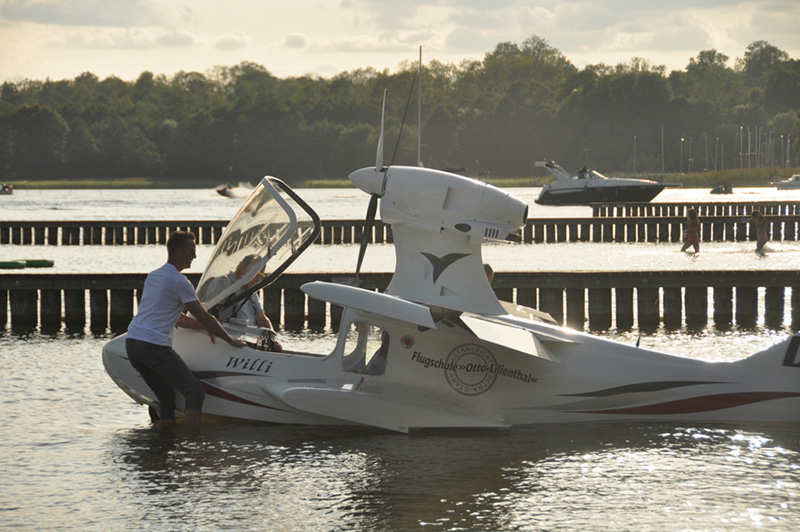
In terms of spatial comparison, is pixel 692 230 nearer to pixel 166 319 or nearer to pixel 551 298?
pixel 551 298

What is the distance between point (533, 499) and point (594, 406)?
2202mm

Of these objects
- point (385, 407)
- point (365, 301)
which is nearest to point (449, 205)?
point (365, 301)

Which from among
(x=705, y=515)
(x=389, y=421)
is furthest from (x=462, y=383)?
(x=705, y=515)

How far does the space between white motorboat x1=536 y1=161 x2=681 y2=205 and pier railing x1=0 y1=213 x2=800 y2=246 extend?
28276 millimetres

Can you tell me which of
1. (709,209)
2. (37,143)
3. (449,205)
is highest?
(37,143)

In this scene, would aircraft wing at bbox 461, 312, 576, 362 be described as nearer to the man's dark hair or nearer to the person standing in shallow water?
the man's dark hair

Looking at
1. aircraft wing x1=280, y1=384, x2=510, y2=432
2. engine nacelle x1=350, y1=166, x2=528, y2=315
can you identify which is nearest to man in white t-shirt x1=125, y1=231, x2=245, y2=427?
aircraft wing x1=280, y1=384, x2=510, y2=432

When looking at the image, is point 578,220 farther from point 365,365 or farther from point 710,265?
point 365,365

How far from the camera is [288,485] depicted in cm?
1166

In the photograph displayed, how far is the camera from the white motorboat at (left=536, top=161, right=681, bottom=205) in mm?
81688

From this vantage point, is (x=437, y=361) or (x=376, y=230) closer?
(x=437, y=361)

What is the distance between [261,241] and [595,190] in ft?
238

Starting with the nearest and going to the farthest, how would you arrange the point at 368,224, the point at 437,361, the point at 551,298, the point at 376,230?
the point at 437,361 < the point at 368,224 < the point at 551,298 < the point at 376,230

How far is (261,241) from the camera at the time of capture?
1318cm
